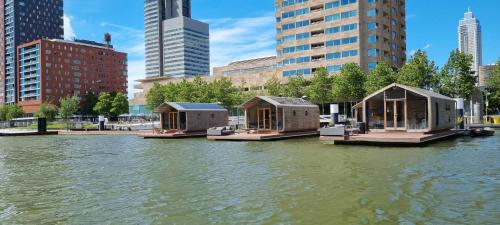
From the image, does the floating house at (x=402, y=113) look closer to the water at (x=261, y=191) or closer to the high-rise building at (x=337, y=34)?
the water at (x=261, y=191)

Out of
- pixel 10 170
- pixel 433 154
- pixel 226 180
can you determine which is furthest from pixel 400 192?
pixel 10 170

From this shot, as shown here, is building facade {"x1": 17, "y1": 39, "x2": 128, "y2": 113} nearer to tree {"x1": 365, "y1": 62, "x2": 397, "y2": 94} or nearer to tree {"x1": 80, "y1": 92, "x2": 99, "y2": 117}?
tree {"x1": 80, "y1": 92, "x2": 99, "y2": 117}

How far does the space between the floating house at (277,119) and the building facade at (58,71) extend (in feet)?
373

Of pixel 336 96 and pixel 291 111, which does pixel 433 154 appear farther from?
pixel 336 96

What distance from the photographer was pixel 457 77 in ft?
167

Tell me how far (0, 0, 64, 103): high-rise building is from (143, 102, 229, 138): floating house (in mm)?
131025

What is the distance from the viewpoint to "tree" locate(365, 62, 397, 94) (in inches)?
2077

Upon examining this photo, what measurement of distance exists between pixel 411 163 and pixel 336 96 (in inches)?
1630

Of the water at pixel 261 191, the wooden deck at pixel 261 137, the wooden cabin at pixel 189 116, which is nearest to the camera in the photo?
the water at pixel 261 191

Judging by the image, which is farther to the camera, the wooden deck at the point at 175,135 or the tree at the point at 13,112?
A: the tree at the point at 13,112

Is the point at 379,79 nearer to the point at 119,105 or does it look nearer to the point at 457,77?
the point at 457,77

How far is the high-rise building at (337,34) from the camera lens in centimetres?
7512

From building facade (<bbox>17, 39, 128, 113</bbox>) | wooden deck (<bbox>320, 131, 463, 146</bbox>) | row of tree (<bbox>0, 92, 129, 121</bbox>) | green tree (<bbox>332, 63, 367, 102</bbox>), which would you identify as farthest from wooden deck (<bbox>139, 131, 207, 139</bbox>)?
building facade (<bbox>17, 39, 128, 113</bbox>)

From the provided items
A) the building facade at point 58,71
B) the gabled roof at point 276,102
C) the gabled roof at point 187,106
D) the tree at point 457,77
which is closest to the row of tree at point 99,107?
the building facade at point 58,71
